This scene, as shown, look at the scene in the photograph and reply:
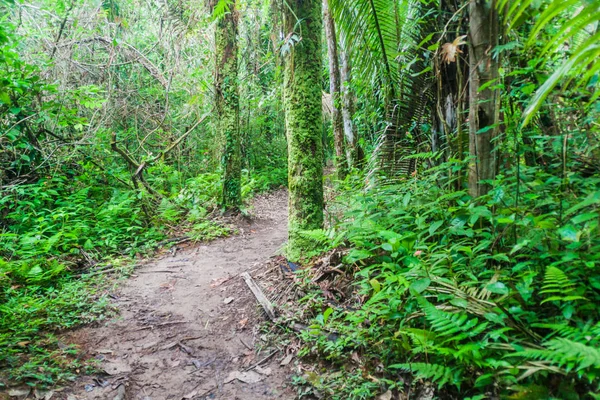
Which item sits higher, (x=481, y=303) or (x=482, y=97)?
(x=482, y=97)

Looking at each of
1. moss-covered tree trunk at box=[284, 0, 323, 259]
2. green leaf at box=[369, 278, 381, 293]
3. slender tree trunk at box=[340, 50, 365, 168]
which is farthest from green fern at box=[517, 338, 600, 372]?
slender tree trunk at box=[340, 50, 365, 168]

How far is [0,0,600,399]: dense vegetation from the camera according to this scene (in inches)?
74.0

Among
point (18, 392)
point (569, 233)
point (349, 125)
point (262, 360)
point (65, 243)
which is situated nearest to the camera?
point (569, 233)

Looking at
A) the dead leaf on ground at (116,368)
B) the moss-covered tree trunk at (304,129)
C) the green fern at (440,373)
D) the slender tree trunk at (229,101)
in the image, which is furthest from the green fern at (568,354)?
the slender tree trunk at (229,101)

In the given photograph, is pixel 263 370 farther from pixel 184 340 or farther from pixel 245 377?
pixel 184 340

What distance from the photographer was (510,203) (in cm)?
238

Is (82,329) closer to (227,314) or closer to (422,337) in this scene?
(227,314)

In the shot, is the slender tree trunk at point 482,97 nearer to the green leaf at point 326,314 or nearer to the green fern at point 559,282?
the green fern at point 559,282

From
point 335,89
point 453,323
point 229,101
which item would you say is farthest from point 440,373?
point 335,89

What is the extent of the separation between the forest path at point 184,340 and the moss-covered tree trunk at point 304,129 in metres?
1.09

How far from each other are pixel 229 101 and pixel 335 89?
7.58 feet

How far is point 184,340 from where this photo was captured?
352 centimetres

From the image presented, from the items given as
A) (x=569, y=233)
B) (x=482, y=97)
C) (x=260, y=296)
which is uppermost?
(x=482, y=97)

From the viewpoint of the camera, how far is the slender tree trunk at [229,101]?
6.72 m
